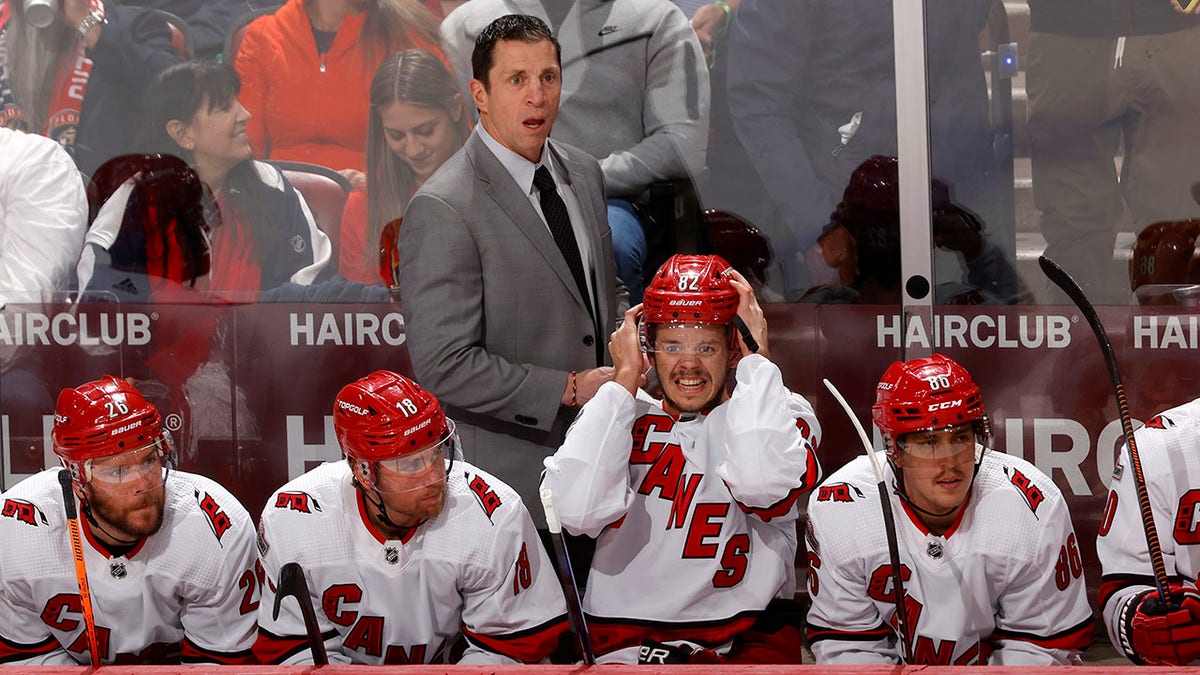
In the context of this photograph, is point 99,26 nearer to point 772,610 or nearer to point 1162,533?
point 772,610

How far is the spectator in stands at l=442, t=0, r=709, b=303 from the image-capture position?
3865 mm

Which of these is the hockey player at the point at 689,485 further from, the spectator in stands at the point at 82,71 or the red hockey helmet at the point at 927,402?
the spectator in stands at the point at 82,71

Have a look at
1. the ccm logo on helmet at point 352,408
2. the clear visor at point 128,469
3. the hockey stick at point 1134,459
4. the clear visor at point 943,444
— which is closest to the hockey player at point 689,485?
the clear visor at point 943,444

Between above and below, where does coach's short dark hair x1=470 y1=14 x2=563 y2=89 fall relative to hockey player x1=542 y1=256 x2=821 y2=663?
above

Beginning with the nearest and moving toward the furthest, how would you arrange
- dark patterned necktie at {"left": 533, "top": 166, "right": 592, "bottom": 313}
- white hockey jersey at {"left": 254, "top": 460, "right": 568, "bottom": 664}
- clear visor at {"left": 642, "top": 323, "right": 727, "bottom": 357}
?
white hockey jersey at {"left": 254, "top": 460, "right": 568, "bottom": 664} < clear visor at {"left": 642, "top": 323, "right": 727, "bottom": 357} < dark patterned necktie at {"left": 533, "top": 166, "right": 592, "bottom": 313}

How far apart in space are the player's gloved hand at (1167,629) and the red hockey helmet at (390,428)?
1423 mm

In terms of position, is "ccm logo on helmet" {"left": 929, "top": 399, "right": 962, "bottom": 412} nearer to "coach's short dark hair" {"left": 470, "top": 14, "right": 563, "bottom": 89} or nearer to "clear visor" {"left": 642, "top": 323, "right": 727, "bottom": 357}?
"clear visor" {"left": 642, "top": 323, "right": 727, "bottom": 357}

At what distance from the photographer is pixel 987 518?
3035 mm

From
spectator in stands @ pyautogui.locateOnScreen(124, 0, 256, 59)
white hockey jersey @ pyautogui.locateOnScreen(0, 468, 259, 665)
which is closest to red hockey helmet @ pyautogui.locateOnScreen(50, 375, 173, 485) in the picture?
white hockey jersey @ pyautogui.locateOnScreen(0, 468, 259, 665)

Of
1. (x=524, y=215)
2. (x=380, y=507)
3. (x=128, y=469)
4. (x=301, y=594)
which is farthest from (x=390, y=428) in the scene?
(x=524, y=215)

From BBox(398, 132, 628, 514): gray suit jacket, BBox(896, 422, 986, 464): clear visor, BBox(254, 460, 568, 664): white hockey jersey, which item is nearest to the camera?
BBox(896, 422, 986, 464): clear visor

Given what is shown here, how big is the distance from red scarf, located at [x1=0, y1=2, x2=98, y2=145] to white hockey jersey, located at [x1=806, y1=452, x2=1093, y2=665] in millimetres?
2328

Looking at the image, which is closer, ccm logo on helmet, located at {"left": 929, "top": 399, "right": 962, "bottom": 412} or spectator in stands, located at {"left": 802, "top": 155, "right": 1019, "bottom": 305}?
ccm logo on helmet, located at {"left": 929, "top": 399, "right": 962, "bottom": 412}

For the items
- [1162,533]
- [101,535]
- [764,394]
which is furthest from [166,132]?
[1162,533]
